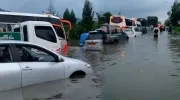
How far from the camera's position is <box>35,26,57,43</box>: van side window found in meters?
16.4

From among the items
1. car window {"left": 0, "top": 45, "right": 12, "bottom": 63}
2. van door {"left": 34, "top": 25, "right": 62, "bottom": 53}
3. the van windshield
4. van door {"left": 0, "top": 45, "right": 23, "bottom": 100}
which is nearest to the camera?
van door {"left": 0, "top": 45, "right": 23, "bottom": 100}

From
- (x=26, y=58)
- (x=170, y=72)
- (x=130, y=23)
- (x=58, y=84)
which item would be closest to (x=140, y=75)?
(x=170, y=72)

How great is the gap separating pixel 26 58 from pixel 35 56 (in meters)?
0.47

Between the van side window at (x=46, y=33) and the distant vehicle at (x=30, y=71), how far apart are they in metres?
6.57

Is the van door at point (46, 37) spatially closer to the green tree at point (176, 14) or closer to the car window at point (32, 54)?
the car window at point (32, 54)

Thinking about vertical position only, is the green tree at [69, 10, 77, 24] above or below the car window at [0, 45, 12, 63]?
above

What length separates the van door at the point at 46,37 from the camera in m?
16.3

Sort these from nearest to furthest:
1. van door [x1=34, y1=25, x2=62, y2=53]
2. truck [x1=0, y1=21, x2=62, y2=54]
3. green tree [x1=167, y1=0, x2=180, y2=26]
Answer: truck [x1=0, y1=21, x2=62, y2=54], van door [x1=34, y1=25, x2=62, y2=53], green tree [x1=167, y1=0, x2=180, y2=26]

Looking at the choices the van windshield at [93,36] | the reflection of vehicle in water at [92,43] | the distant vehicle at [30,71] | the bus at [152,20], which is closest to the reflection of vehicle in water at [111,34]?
the van windshield at [93,36]

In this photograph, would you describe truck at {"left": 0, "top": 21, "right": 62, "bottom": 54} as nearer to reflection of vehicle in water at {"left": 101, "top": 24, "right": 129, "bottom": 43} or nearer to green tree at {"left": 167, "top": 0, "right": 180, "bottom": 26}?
reflection of vehicle in water at {"left": 101, "top": 24, "right": 129, "bottom": 43}

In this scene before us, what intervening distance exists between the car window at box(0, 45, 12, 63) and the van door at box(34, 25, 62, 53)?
763 centimetres

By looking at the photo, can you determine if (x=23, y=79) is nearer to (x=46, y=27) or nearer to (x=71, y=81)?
(x=71, y=81)

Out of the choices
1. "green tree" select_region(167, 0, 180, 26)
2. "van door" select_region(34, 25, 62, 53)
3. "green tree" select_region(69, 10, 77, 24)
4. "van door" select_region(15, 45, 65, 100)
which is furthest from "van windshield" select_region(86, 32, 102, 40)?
"green tree" select_region(167, 0, 180, 26)

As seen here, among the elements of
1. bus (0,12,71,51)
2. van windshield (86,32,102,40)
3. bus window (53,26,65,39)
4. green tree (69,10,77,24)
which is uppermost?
green tree (69,10,77,24)
